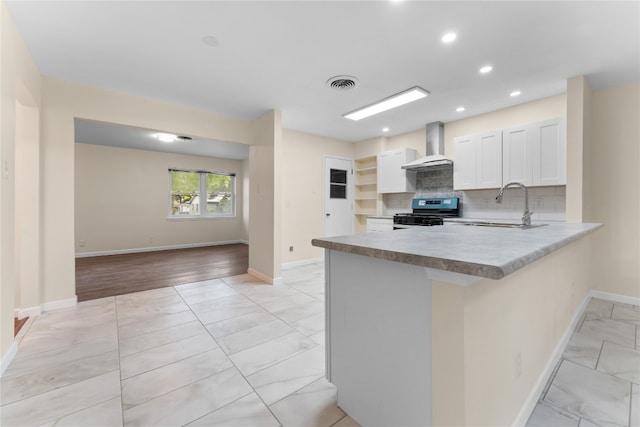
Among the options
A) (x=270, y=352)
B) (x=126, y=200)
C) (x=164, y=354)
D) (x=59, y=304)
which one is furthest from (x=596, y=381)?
(x=126, y=200)

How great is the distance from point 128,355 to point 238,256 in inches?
158

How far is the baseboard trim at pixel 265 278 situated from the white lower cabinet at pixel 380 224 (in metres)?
2.18

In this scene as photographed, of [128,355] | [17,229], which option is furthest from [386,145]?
[17,229]

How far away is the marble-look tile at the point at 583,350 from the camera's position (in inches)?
76.7

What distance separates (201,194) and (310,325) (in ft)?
20.0

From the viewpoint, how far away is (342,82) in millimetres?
3014

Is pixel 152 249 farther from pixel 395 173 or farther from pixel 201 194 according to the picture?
pixel 395 173

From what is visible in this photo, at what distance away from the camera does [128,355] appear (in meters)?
2.04

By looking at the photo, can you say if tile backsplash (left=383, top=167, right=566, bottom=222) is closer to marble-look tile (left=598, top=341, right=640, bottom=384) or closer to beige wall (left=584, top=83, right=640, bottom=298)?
beige wall (left=584, top=83, right=640, bottom=298)

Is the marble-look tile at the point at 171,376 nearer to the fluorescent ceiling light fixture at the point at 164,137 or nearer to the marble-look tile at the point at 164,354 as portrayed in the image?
the marble-look tile at the point at 164,354

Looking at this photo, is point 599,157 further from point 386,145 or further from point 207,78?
point 207,78

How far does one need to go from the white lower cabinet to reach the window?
4.53m

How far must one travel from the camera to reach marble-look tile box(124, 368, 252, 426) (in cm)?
142

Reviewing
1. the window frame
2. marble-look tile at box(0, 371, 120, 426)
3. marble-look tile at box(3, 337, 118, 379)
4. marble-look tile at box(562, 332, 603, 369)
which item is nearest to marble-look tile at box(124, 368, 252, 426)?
marble-look tile at box(0, 371, 120, 426)
